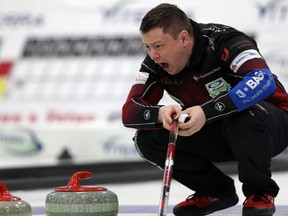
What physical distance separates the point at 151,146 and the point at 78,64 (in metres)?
5.29

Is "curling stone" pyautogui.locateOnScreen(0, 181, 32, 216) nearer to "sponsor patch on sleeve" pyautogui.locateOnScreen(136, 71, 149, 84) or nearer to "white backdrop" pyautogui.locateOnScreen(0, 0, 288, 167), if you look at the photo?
"sponsor patch on sleeve" pyautogui.locateOnScreen(136, 71, 149, 84)

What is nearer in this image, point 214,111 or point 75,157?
point 214,111

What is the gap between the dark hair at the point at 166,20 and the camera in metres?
2.52

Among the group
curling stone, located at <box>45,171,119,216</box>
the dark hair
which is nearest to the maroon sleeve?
the dark hair

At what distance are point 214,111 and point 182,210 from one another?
1.85ft

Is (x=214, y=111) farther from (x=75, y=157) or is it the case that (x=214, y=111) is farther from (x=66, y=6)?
(x=66, y=6)

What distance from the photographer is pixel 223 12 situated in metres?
7.68

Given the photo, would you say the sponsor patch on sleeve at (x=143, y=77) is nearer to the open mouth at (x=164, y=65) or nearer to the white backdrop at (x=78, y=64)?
the open mouth at (x=164, y=65)

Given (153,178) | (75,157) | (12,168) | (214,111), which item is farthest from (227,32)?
(75,157)

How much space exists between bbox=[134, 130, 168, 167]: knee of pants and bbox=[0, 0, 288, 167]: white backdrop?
4468 mm

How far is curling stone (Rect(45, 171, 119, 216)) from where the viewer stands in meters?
2.24

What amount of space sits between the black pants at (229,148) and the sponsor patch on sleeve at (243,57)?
14 centimetres

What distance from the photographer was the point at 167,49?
2545mm

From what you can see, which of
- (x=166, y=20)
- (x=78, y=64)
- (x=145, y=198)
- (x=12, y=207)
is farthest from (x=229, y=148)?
(x=78, y=64)
